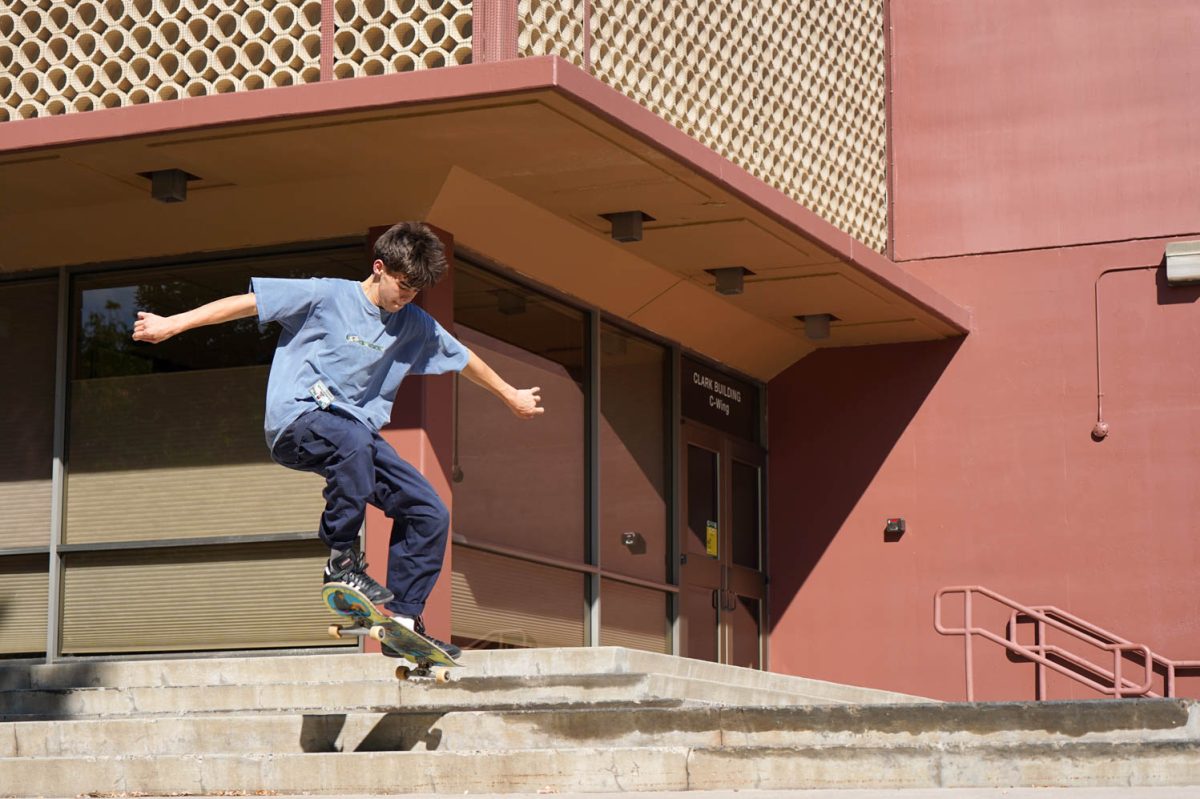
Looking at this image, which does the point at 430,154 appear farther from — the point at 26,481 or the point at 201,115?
the point at 26,481

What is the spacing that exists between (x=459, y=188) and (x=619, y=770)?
15.1 feet

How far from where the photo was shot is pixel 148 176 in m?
10.6

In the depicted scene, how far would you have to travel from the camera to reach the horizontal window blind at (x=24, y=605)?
460 inches

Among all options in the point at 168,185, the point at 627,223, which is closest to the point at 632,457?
the point at 627,223

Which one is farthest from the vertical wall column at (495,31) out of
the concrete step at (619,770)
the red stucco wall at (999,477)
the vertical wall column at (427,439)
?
the red stucco wall at (999,477)

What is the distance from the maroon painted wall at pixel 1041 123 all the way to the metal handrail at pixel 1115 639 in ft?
9.08

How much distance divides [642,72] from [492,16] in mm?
1499

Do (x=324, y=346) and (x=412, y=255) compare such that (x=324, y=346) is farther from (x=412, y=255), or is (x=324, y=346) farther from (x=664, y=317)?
(x=664, y=317)

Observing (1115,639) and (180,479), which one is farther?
(1115,639)

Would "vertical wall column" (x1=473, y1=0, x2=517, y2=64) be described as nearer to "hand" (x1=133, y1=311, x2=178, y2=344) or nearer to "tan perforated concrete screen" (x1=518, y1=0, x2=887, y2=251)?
"tan perforated concrete screen" (x1=518, y1=0, x2=887, y2=251)

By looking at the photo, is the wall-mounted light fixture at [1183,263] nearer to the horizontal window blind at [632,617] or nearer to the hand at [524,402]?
the horizontal window blind at [632,617]

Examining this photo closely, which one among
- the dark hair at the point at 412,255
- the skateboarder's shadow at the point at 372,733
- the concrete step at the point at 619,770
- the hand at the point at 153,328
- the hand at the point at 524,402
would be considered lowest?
the concrete step at the point at 619,770

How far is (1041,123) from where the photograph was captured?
47.4 ft

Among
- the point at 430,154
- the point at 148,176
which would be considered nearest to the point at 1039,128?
the point at 430,154
